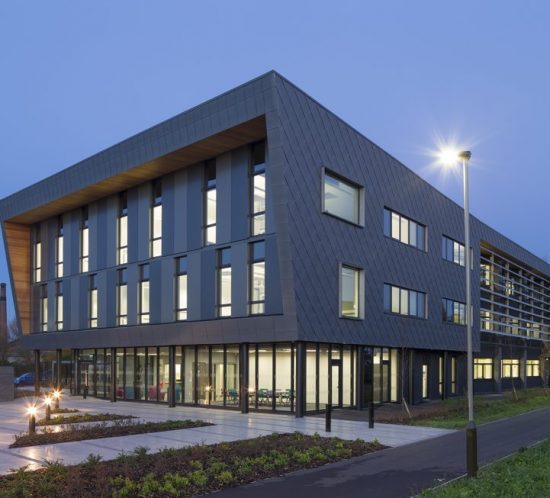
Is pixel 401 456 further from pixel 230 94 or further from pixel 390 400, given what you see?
pixel 390 400

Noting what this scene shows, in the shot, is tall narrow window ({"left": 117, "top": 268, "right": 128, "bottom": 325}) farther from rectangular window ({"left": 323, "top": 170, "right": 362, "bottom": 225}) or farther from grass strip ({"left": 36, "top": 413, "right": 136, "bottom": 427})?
rectangular window ({"left": 323, "top": 170, "right": 362, "bottom": 225})

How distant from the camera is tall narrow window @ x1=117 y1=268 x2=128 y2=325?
118 feet

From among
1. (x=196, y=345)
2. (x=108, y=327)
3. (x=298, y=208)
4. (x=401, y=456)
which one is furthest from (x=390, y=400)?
(x=401, y=456)

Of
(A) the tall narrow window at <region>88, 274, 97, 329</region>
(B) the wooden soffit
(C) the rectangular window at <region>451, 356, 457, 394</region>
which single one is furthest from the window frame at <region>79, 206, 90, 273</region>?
(C) the rectangular window at <region>451, 356, 457, 394</region>

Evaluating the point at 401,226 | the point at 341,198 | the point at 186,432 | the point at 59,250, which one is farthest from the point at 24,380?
the point at 186,432

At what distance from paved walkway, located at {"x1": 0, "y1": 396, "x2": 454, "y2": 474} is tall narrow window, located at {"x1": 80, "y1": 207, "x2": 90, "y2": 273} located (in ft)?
36.4

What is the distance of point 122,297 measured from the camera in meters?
36.5

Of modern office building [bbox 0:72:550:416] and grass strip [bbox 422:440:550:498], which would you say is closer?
grass strip [bbox 422:440:550:498]

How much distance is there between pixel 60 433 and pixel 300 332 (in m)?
10.4

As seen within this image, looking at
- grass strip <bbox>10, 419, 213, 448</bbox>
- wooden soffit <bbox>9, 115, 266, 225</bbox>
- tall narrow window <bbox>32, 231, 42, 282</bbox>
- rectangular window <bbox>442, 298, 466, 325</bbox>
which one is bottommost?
grass strip <bbox>10, 419, 213, 448</bbox>

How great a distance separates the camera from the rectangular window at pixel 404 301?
33.6m

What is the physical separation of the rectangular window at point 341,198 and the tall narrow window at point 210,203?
221 inches

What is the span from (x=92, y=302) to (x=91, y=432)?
21.0 metres

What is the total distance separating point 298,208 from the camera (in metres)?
26.0
